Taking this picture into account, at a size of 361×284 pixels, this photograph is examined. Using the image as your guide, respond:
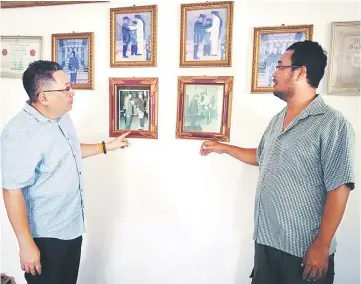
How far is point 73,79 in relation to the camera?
183cm

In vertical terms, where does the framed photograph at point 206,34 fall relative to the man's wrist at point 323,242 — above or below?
above

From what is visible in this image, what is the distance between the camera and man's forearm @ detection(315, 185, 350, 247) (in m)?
1.05

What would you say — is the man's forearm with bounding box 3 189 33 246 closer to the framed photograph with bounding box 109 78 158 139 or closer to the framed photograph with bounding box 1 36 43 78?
the framed photograph with bounding box 109 78 158 139

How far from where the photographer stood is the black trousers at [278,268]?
1.15 meters

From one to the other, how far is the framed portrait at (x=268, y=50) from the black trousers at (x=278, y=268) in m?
0.77

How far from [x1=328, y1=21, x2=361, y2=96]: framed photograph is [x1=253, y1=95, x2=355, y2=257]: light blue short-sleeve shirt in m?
0.36

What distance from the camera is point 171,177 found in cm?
173

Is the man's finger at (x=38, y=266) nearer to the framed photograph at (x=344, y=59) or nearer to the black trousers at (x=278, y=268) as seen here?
the black trousers at (x=278, y=268)

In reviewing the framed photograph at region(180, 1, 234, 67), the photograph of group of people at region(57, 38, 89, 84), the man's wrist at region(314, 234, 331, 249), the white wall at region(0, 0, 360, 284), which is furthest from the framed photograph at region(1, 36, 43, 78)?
the man's wrist at region(314, 234, 331, 249)

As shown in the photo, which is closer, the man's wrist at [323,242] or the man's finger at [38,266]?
the man's wrist at [323,242]

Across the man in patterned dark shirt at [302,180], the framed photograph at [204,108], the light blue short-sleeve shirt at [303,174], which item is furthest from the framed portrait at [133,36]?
the light blue short-sleeve shirt at [303,174]

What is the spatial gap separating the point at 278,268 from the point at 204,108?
84 centimetres


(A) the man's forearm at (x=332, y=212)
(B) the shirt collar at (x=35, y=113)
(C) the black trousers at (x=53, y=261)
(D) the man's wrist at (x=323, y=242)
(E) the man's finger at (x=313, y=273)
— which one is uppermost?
(B) the shirt collar at (x=35, y=113)

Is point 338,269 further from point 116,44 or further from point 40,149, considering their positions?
point 116,44
